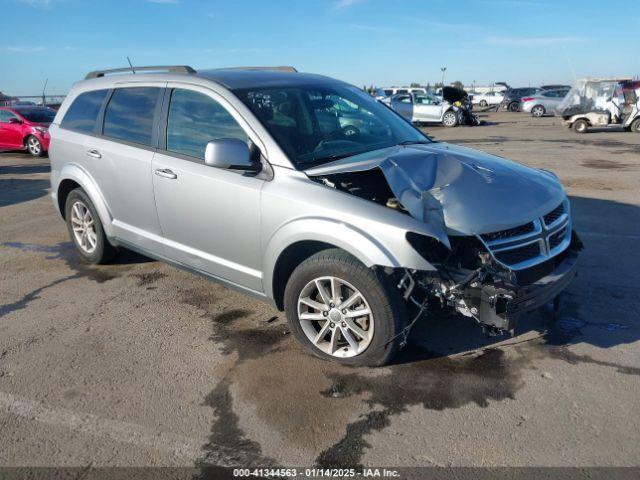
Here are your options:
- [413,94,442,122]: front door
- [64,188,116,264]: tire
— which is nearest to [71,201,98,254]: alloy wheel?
[64,188,116,264]: tire

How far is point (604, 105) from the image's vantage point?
67.1 ft

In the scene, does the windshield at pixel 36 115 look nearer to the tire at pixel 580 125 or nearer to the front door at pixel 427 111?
the front door at pixel 427 111

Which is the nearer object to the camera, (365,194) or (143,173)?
(365,194)

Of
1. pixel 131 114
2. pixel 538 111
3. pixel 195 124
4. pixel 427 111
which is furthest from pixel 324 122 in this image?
pixel 538 111

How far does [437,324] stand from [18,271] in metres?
4.39

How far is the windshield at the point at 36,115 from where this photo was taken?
1580 cm

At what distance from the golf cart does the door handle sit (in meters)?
20.3

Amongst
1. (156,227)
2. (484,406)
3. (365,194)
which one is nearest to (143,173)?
(156,227)

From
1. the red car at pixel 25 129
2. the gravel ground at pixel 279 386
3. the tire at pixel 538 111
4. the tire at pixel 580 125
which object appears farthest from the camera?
the tire at pixel 538 111

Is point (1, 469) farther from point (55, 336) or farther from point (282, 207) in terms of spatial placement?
point (282, 207)

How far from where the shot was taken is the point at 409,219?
319cm

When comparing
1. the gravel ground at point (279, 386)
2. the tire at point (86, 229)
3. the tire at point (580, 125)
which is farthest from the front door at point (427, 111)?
the tire at point (86, 229)

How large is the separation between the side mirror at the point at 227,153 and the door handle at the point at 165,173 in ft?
2.37

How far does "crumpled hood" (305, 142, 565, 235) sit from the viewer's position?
327 cm
